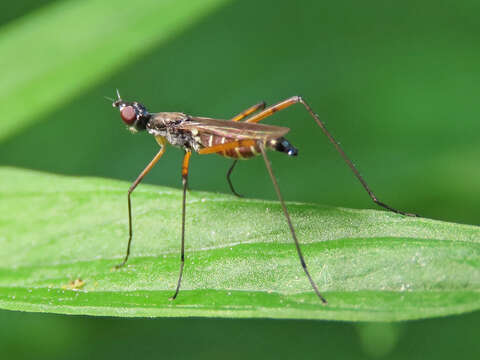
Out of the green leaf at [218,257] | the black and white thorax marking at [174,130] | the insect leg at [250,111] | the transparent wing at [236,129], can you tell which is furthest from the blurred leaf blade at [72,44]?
the insect leg at [250,111]

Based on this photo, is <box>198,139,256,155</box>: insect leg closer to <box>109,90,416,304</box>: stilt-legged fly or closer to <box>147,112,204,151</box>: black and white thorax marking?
<box>109,90,416,304</box>: stilt-legged fly

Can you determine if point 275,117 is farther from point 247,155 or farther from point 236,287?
point 236,287

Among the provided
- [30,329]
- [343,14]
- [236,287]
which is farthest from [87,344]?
[343,14]

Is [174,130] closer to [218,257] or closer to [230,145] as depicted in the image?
[230,145]

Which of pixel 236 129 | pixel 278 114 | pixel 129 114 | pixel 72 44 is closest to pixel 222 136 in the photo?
pixel 236 129

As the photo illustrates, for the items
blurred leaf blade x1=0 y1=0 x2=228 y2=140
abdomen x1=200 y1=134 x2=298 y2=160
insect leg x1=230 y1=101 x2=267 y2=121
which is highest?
blurred leaf blade x1=0 y1=0 x2=228 y2=140

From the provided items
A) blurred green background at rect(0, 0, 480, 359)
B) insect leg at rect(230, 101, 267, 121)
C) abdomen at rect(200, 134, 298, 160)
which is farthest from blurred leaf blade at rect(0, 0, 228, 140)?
abdomen at rect(200, 134, 298, 160)

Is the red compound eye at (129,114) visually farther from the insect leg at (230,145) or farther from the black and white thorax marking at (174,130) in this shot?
the insect leg at (230,145)
